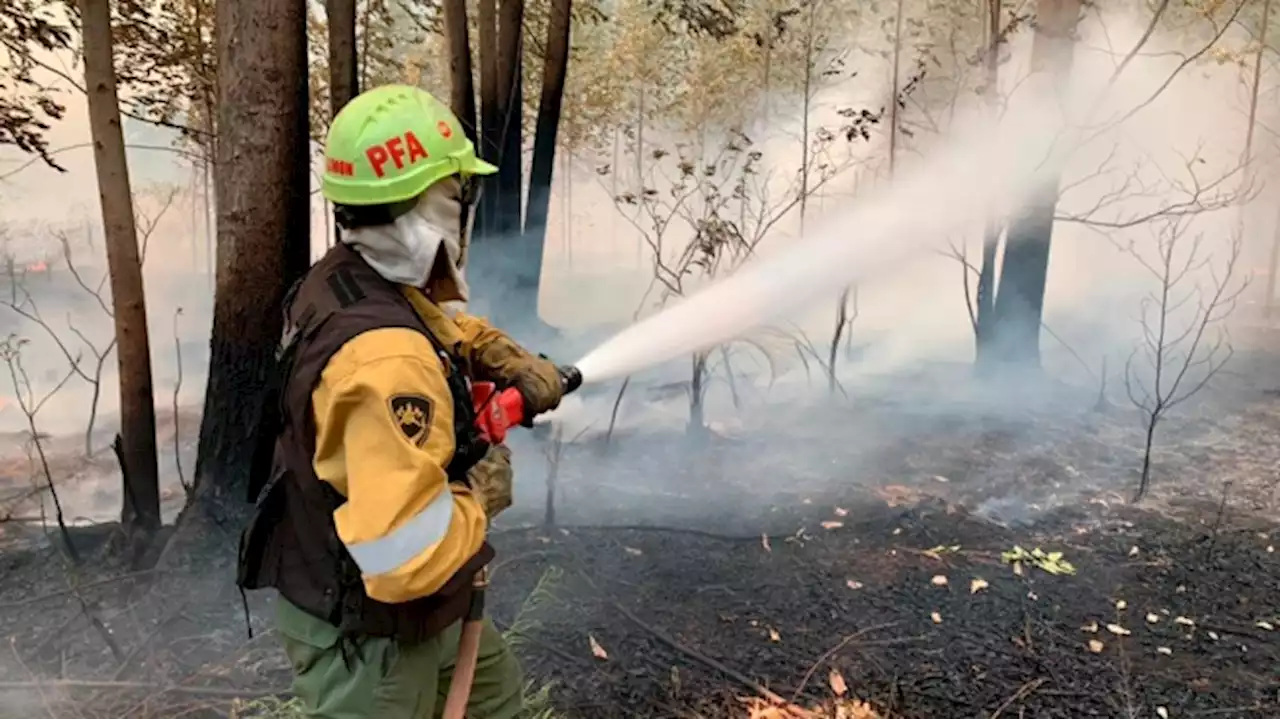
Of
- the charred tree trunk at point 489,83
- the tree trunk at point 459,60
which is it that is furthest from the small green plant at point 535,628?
the charred tree trunk at point 489,83

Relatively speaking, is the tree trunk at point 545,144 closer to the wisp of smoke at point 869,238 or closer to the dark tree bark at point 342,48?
the dark tree bark at point 342,48

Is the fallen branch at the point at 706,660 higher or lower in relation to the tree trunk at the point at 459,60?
lower

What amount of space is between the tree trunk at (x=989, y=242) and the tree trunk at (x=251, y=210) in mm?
6171

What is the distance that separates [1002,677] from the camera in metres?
3.49

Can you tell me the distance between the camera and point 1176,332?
1230 cm

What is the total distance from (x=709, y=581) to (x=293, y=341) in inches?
111

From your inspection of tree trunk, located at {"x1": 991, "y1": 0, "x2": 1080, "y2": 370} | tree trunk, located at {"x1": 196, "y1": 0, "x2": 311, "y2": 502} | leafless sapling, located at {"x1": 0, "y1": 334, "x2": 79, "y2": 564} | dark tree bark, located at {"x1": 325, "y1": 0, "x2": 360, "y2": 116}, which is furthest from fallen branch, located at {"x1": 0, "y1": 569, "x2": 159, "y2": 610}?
tree trunk, located at {"x1": 991, "y1": 0, "x2": 1080, "y2": 370}

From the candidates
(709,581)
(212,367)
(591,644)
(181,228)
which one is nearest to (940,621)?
(709,581)

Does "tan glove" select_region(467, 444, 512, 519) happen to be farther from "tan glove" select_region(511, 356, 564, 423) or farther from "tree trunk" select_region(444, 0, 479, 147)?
"tree trunk" select_region(444, 0, 479, 147)

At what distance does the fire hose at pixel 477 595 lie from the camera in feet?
7.08

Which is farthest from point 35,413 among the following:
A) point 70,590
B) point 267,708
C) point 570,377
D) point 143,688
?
point 570,377

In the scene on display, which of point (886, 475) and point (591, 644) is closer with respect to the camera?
point (591, 644)

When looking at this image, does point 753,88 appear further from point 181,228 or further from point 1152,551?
point 181,228

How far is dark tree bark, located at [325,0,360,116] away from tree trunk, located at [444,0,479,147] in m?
1.80
